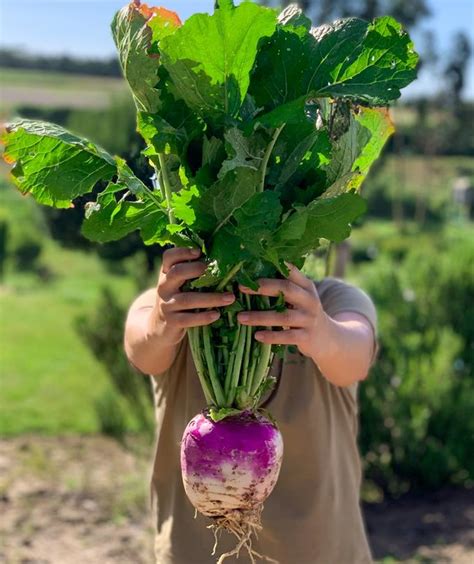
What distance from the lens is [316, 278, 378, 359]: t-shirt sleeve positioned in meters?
2.00

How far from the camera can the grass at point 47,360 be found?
691 cm

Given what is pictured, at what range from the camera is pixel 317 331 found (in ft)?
5.55

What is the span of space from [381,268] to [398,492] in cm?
174

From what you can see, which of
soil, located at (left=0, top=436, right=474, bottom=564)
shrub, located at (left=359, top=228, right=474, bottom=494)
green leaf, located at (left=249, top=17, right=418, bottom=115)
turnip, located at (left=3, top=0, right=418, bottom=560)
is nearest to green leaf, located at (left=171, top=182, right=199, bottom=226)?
turnip, located at (left=3, top=0, right=418, bottom=560)

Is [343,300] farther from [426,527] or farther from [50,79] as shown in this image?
[50,79]

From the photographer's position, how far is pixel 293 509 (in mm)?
1890

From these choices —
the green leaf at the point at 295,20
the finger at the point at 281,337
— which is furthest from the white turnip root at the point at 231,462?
the green leaf at the point at 295,20

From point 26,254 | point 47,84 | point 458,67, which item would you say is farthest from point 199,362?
point 47,84

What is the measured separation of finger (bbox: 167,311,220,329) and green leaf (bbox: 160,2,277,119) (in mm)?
385

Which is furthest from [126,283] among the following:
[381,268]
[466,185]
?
[466,185]

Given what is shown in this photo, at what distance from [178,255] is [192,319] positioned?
0.13 meters

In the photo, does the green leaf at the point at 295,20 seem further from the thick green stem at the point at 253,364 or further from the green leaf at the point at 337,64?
the thick green stem at the point at 253,364

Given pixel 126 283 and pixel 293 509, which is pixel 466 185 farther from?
pixel 293 509

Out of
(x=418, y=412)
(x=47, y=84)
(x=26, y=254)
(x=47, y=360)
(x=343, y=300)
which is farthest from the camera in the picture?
(x=47, y=84)
